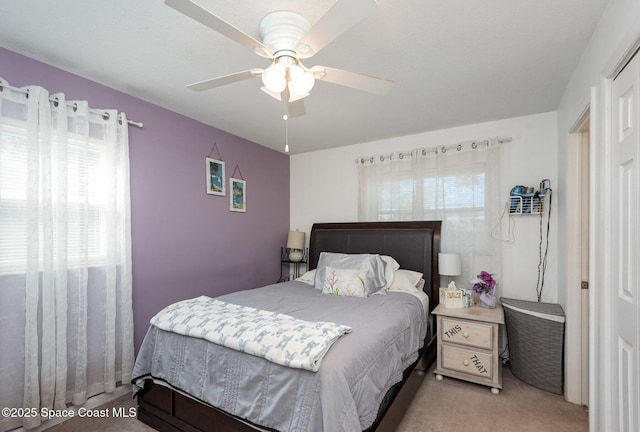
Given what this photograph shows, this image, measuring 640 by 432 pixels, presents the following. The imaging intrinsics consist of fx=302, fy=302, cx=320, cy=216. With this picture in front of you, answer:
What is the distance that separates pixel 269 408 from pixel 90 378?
1.67 metres

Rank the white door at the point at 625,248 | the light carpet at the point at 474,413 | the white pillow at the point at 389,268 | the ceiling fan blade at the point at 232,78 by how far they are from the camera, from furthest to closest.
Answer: the white pillow at the point at 389,268, the light carpet at the point at 474,413, the ceiling fan blade at the point at 232,78, the white door at the point at 625,248

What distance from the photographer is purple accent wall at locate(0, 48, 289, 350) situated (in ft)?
7.86

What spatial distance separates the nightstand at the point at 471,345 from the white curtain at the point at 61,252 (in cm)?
267

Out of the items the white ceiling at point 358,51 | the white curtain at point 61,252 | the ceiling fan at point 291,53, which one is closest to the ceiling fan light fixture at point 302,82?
the ceiling fan at point 291,53

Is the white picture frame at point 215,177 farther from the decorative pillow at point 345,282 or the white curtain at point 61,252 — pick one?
the decorative pillow at point 345,282

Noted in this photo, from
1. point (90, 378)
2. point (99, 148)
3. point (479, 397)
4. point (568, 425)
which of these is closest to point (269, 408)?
point (90, 378)

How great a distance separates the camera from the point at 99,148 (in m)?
2.34

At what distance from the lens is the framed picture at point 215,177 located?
3.27 m

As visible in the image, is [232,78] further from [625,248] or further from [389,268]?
[389,268]

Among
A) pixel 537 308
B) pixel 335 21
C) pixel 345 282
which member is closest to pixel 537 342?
pixel 537 308

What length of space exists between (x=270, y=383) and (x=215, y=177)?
2.40 m

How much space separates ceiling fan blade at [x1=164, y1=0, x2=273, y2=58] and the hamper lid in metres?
2.80

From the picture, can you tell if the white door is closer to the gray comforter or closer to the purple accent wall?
the gray comforter

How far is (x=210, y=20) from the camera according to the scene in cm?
120
